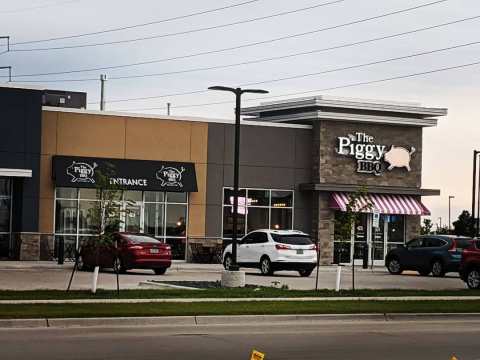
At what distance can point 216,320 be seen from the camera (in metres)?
18.9

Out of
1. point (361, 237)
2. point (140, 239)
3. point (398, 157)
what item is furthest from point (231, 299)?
point (398, 157)

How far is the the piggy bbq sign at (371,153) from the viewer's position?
1817 inches

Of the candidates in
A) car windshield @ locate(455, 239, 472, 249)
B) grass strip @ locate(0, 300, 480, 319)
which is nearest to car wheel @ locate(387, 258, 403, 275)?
car windshield @ locate(455, 239, 472, 249)

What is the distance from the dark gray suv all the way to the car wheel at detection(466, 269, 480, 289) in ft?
18.2

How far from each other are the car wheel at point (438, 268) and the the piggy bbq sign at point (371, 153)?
10.5 metres

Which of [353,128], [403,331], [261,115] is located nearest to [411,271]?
[353,128]

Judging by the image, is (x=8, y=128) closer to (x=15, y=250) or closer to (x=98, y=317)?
(x=15, y=250)

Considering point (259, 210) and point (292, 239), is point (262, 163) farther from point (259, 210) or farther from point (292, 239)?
point (292, 239)

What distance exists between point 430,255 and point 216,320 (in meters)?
19.6

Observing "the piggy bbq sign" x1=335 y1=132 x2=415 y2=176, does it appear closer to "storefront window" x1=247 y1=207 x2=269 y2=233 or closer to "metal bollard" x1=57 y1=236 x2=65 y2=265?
"storefront window" x1=247 y1=207 x2=269 y2=233

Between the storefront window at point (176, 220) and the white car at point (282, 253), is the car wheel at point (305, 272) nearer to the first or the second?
the white car at point (282, 253)

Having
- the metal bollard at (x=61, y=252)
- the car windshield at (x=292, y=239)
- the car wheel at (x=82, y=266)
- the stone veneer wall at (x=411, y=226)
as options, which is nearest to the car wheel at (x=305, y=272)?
the car windshield at (x=292, y=239)

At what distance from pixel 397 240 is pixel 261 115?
9128 millimetres

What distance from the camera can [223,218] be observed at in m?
44.7
